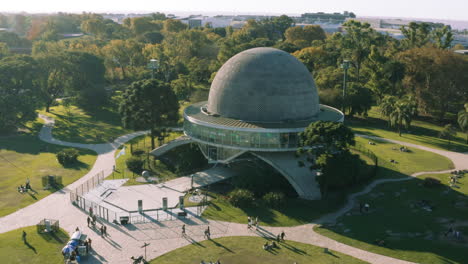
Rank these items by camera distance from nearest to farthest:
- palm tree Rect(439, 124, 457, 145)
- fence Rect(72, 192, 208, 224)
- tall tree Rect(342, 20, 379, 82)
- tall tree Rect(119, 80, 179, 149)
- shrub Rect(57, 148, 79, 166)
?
fence Rect(72, 192, 208, 224) < shrub Rect(57, 148, 79, 166) < tall tree Rect(119, 80, 179, 149) < palm tree Rect(439, 124, 457, 145) < tall tree Rect(342, 20, 379, 82)

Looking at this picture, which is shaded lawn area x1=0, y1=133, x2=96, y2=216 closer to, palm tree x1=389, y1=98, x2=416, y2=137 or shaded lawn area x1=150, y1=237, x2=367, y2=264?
shaded lawn area x1=150, y1=237, x2=367, y2=264

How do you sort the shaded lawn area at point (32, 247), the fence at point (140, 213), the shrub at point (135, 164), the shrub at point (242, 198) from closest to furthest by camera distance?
the shaded lawn area at point (32, 247) < the fence at point (140, 213) < the shrub at point (242, 198) < the shrub at point (135, 164)

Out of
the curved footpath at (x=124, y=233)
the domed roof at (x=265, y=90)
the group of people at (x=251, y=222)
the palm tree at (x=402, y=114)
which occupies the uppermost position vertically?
the domed roof at (x=265, y=90)

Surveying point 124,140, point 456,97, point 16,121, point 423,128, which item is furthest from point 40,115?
point 456,97

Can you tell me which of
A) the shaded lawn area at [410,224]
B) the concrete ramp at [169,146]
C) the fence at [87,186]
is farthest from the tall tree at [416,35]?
the fence at [87,186]

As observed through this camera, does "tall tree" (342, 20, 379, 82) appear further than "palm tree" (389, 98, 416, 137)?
Yes

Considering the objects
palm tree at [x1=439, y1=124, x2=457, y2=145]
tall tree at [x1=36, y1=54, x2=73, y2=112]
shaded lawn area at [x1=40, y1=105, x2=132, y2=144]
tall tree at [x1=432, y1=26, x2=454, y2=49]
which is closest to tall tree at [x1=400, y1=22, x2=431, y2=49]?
tall tree at [x1=432, y1=26, x2=454, y2=49]

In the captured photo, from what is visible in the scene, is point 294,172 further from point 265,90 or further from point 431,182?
point 431,182

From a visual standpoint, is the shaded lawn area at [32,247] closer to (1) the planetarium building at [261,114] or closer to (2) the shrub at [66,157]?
(2) the shrub at [66,157]
